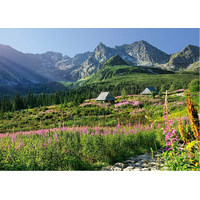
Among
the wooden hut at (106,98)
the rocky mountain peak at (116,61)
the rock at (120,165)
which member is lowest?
the rock at (120,165)

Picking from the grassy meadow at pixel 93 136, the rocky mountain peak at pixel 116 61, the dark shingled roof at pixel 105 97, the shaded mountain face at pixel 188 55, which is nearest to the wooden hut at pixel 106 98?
the dark shingled roof at pixel 105 97

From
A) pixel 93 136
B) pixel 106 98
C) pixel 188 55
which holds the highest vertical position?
pixel 188 55

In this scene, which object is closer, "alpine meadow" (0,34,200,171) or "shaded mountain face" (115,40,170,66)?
"alpine meadow" (0,34,200,171)

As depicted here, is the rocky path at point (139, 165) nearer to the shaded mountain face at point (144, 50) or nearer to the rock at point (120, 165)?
the rock at point (120, 165)

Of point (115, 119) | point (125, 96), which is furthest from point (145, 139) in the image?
point (125, 96)

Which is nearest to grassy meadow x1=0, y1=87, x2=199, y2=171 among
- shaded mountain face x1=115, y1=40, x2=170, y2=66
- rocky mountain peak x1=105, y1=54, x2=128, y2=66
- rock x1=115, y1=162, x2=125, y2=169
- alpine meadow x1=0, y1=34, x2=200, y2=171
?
alpine meadow x1=0, y1=34, x2=200, y2=171

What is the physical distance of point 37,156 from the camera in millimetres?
3301

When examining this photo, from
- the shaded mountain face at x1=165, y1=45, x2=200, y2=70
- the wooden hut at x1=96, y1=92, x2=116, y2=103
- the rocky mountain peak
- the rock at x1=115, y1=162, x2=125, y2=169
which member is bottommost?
the rock at x1=115, y1=162, x2=125, y2=169

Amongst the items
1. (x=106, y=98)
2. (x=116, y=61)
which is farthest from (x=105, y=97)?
(x=116, y=61)

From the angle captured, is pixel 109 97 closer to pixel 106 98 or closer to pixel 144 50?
pixel 106 98

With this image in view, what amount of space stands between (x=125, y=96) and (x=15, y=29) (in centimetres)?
780

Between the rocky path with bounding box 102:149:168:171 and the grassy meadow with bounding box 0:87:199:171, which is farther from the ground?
the grassy meadow with bounding box 0:87:199:171

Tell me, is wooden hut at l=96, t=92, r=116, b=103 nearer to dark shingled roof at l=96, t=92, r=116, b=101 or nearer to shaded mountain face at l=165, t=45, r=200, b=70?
dark shingled roof at l=96, t=92, r=116, b=101
